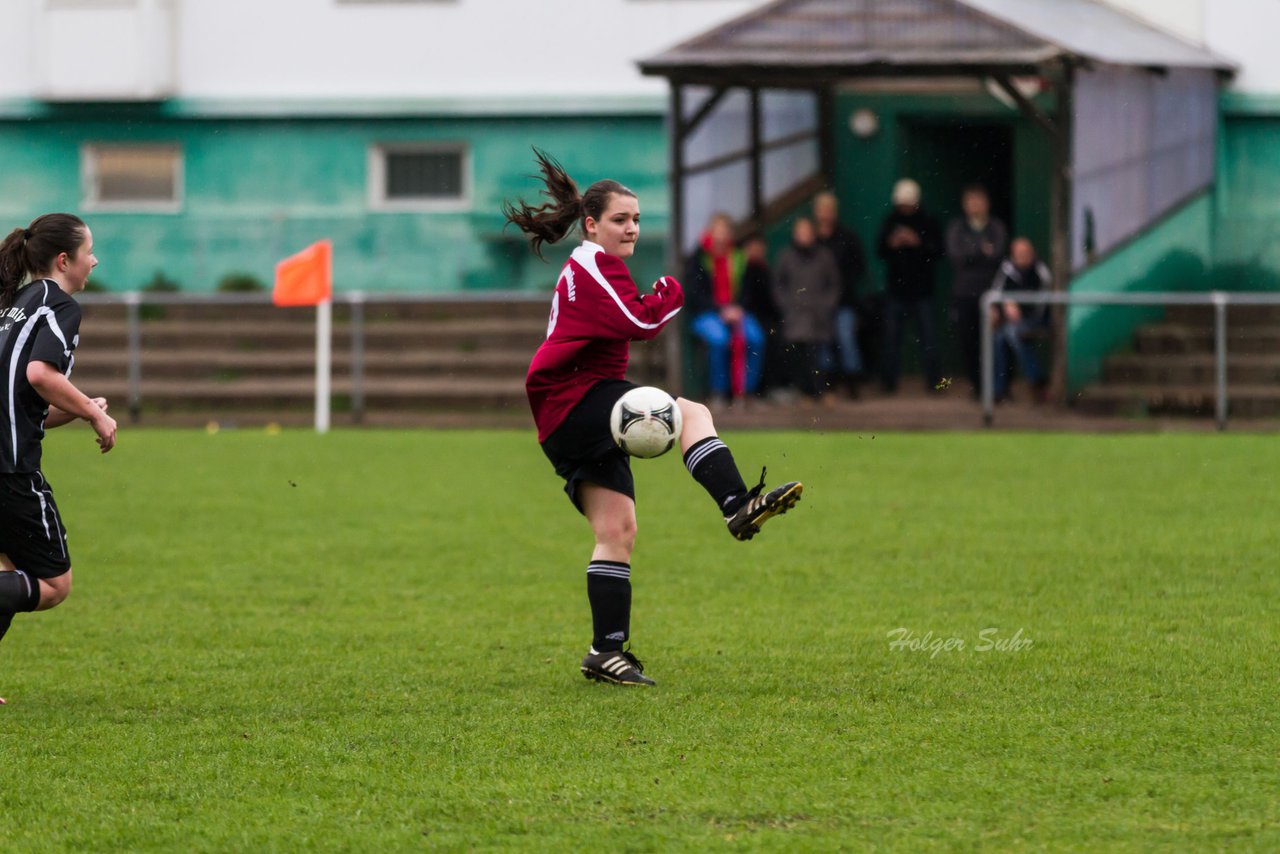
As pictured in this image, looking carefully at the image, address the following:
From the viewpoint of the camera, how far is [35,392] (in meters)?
6.74

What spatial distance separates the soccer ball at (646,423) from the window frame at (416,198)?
17.9 m

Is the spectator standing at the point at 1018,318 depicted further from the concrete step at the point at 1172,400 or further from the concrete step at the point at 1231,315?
the concrete step at the point at 1231,315

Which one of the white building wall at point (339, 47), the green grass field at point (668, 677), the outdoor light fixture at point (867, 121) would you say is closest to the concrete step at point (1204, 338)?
the outdoor light fixture at point (867, 121)

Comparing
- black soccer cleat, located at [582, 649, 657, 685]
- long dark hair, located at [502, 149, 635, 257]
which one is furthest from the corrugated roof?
black soccer cleat, located at [582, 649, 657, 685]

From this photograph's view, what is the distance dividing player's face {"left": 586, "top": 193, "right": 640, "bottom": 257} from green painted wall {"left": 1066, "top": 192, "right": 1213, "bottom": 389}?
42.0 ft

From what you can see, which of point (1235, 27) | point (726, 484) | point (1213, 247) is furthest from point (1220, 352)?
point (726, 484)

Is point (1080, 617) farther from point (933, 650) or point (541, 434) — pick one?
point (541, 434)

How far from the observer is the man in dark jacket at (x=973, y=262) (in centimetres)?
1928

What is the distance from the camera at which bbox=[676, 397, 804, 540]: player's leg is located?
6.74 m

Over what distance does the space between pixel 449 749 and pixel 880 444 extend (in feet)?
38.8

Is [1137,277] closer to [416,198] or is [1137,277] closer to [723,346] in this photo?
[723,346]

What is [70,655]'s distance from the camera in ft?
26.3

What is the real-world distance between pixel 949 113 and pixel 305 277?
7796 millimetres

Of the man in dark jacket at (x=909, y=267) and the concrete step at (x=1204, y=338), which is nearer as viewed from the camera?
the concrete step at (x=1204, y=338)
